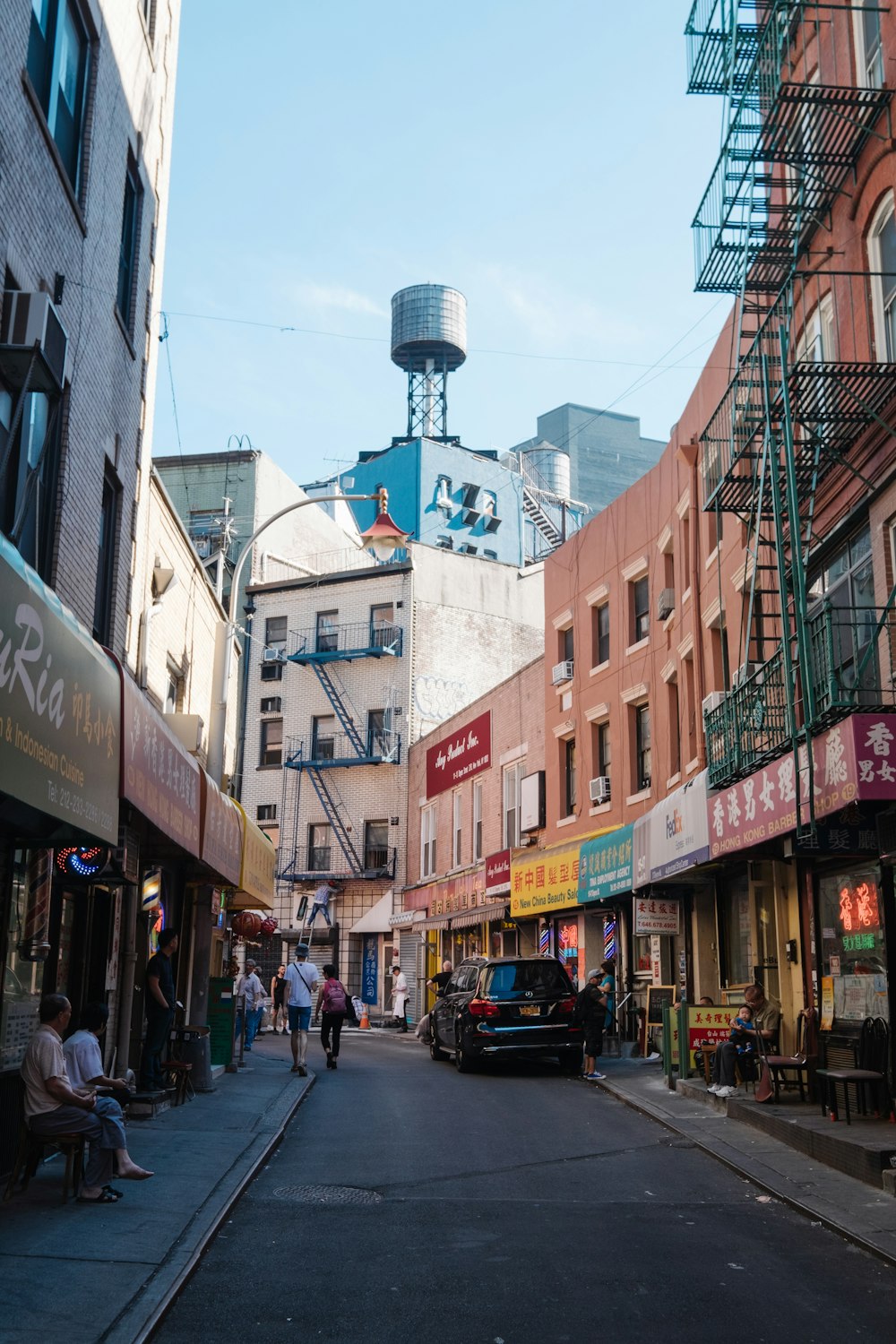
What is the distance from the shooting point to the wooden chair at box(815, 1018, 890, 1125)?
11.7 meters

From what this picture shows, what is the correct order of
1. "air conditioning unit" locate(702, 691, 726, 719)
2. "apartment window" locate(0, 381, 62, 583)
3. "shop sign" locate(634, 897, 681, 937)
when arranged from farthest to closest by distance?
"shop sign" locate(634, 897, 681, 937) < "air conditioning unit" locate(702, 691, 726, 719) < "apartment window" locate(0, 381, 62, 583)

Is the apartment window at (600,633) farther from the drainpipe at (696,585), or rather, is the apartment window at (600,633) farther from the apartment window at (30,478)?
the apartment window at (30,478)

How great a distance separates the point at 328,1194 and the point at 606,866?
47.1 ft

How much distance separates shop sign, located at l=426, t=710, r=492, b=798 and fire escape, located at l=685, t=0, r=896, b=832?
1750 cm

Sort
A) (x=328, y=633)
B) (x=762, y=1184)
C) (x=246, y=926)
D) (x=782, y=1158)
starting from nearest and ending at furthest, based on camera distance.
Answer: (x=762, y=1184) < (x=782, y=1158) < (x=246, y=926) < (x=328, y=633)

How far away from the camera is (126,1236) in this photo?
7.69 m

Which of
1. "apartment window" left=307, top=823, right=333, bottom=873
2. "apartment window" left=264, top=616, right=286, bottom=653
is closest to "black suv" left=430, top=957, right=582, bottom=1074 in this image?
"apartment window" left=307, top=823, right=333, bottom=873

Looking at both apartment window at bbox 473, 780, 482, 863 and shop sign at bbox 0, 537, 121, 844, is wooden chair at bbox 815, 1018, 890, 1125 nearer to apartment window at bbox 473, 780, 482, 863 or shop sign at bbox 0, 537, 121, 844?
shop sign at bbox 0, 537, 121, 844

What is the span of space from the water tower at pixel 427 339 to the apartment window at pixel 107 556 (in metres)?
63.8

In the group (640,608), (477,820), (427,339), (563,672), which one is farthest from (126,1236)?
(427,339)

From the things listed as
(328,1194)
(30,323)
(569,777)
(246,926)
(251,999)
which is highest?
(30,323)

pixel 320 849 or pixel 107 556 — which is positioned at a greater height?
pixel 107 556

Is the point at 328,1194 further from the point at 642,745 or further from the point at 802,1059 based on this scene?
the point at 642,745

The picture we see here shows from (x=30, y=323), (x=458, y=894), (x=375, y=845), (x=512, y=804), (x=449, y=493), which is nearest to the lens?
(x=30, y=323)
